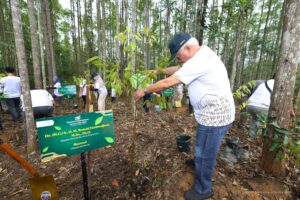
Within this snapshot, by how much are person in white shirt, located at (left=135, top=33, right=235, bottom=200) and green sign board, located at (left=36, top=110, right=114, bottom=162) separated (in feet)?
1.70

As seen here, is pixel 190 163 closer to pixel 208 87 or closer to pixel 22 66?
pixel 208 87

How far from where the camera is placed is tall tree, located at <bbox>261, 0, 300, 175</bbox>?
83.4 inches

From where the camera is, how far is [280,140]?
223 cm

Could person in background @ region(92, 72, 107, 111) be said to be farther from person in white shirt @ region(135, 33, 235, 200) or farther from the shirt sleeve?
the shirt sleeve

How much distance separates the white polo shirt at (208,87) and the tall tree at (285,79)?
1075 mm

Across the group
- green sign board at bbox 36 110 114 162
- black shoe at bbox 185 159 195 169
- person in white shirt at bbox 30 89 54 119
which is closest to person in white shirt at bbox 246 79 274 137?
black shoe at bbox 185 159 195 169

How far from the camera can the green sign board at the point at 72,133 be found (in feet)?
4.88

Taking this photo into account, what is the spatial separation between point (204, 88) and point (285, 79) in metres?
1.45

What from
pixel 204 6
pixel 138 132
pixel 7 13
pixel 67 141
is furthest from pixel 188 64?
pixel 7 13

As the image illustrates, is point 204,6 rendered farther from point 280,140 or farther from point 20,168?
point 20,168

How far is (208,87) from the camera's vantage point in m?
1.67

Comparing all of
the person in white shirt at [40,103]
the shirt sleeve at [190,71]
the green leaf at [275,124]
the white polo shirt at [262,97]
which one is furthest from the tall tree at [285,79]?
the person in white shirt at [40,103]

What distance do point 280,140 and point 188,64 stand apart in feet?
6.09

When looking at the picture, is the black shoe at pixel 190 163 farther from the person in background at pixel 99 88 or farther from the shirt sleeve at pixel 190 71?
the person in background at pixel 99 88
